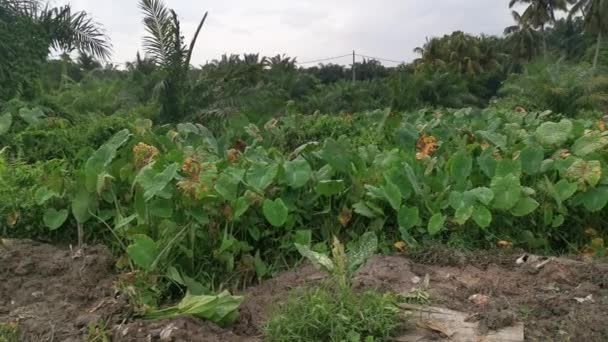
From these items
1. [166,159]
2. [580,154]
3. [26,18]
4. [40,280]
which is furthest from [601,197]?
[26,18]

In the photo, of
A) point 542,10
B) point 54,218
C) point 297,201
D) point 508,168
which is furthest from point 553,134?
point 542,10

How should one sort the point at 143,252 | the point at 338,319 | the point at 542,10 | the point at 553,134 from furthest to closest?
1. the point at 542,10
2. the point at 553,134
3. the point at 143,252
4. the point at 338,319

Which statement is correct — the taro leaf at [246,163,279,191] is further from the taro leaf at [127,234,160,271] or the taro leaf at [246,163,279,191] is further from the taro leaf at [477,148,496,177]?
the taro leaf at [477,148,496,177]

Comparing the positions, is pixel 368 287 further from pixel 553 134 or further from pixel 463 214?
pixel 553 134

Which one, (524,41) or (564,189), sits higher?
(524,41)

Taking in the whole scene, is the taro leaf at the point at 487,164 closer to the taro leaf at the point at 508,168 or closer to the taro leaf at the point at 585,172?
the taro leaf at the point at 508,168

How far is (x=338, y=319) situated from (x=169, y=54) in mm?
7546

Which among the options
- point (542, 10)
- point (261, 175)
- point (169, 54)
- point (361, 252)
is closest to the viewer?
point (361, 252)

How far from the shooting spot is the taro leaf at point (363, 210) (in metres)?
3.56

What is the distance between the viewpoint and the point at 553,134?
15.1 ft

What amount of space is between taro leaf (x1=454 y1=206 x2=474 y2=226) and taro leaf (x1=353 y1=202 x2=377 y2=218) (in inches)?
17.2

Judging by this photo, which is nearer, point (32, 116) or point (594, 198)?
point (594, 198)

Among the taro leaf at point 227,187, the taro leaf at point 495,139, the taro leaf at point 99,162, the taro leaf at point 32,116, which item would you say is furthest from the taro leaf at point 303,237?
the taro leaf at point 32,116

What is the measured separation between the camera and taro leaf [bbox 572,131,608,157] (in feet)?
14.1
